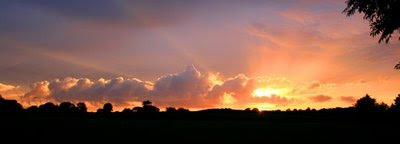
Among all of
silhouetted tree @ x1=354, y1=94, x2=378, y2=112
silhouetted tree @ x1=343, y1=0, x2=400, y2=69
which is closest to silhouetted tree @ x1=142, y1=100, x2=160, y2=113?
silhouetted tree @ x1=354, y1=94, x2=378, y2=112

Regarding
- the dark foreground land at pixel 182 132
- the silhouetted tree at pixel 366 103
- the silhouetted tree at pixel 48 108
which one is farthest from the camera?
the silhouetted tree at pixel 366 103

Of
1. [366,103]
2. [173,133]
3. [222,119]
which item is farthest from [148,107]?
[173,133]

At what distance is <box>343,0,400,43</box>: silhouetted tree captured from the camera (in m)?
24.1

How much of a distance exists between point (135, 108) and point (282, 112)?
36666 millimetres

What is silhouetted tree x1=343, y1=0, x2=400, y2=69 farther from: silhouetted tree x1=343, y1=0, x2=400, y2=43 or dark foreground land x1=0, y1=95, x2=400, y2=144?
dark foreground land x1=0, y1=95, x2=400, y2=144

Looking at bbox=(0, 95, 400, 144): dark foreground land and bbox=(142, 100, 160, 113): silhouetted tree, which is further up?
bbox=(142, 100, 160, 113): silhouetted tree

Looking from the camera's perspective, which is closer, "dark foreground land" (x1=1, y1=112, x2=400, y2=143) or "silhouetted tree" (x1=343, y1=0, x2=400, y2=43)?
"silhouetted tree" (x1=343, y1=0, x2=400, y2=43)

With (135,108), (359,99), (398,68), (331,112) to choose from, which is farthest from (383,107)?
(398,68)

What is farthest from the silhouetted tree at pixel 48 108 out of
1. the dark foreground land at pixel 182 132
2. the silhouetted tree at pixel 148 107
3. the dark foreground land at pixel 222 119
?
the silhouetted tree at pixel 148 107

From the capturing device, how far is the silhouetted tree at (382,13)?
24.1 metres

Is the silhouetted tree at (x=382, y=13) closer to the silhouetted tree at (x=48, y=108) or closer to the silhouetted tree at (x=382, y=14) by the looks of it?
the silhouetted tree at (x=382, y=14)

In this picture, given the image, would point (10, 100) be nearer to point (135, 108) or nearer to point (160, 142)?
point (135, 108)

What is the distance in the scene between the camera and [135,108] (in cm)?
10769

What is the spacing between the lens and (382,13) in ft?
81.4
